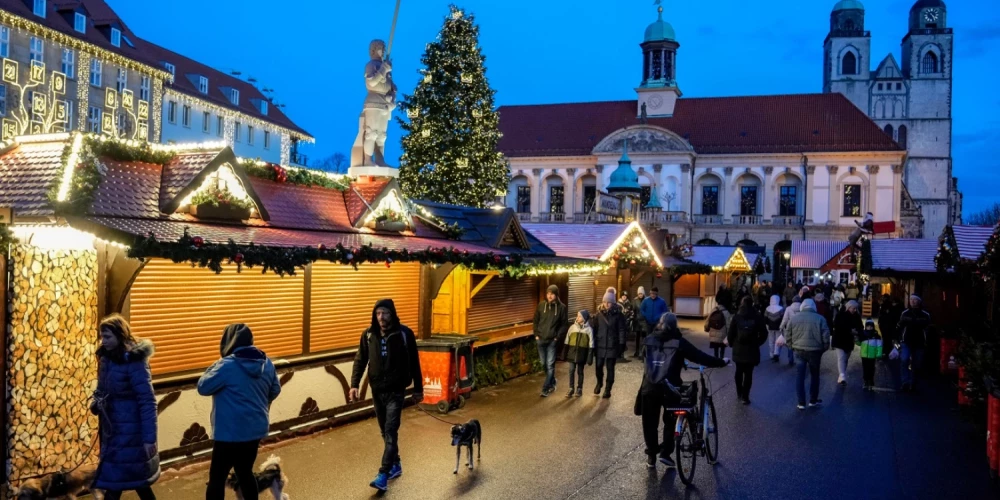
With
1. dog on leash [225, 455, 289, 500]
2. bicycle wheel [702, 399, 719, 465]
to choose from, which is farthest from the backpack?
dog on leash [225, 455, 289, 500]

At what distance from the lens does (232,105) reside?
62094mm

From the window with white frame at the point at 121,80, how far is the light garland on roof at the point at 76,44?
1.10ft

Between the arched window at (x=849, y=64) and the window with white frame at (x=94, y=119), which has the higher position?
the arched window at (x=849, y=64)

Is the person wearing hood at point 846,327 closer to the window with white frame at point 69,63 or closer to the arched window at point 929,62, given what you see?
the window with white frame at point 69,63

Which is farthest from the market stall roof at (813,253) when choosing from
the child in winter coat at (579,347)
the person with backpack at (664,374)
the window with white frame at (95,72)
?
the window with white frame at (95,72)

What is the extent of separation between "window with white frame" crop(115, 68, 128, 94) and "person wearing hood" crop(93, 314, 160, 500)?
158 feet

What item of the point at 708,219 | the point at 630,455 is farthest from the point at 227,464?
the point at 708,219

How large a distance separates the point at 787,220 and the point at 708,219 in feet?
18.2

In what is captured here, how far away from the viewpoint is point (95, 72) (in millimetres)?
47531

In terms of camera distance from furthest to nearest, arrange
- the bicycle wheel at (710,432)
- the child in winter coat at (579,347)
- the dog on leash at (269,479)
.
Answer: the child in winter coat at (579,347) → the bicycle wheel at (710,432) → the dog on leash at (269,479)

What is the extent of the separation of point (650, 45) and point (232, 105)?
3188cm

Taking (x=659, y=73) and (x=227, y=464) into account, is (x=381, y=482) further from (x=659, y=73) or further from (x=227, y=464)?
(x=659, y=73)

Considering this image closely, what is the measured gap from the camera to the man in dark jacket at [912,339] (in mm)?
15547

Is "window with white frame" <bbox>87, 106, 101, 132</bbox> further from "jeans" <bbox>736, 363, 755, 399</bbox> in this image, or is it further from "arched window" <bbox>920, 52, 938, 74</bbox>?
"arched window" <bbox>920, 52, 938, 74</bbox>
